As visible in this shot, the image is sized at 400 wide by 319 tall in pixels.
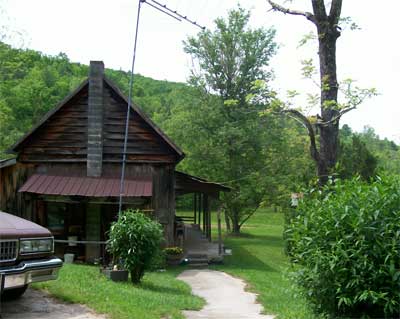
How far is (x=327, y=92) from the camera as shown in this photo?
408 inches

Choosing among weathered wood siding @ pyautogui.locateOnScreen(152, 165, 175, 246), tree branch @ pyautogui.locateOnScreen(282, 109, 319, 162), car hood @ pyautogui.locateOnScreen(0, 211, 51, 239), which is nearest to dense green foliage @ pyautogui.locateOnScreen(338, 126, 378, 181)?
weathered wood siding @ pyautogui.locateOnScreen(152, 165, 175, 246)

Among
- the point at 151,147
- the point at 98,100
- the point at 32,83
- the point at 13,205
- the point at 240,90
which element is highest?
the point at 32,83

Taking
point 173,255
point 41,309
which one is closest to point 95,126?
point 173,255

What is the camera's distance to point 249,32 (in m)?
36.5

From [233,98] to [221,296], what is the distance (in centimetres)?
2422

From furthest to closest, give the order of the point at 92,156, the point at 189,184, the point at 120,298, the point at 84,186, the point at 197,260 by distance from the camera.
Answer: the point at 189,184, the point at 197,260, the point at 92,156, the point at 84,186, the point at 120,298

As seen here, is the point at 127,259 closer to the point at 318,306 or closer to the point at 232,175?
the point at 318,306

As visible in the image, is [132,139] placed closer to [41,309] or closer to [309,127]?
[309,127]

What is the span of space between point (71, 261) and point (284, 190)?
64.6 feet

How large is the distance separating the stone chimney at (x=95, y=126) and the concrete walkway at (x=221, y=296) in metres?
5.17

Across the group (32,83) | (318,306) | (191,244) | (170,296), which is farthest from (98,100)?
(32,83)

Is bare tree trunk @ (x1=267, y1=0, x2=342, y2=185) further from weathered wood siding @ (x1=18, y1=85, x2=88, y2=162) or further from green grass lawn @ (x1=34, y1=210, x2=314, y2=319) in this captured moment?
weathered wood siding @ (x1=18, y1=85, x2=88, y2=162)

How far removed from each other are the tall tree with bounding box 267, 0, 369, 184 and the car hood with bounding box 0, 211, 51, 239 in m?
5.51

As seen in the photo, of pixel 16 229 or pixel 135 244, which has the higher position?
pixel 16 229
